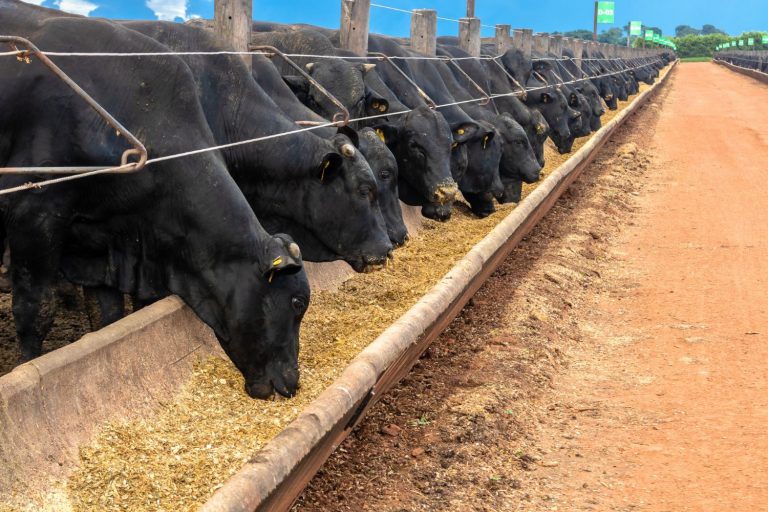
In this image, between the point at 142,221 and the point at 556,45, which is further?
the point at 556,45

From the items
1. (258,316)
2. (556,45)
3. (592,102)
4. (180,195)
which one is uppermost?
(556,45)

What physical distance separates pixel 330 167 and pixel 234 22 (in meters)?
1.23

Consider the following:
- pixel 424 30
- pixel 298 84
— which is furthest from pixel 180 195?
pixel 424 30

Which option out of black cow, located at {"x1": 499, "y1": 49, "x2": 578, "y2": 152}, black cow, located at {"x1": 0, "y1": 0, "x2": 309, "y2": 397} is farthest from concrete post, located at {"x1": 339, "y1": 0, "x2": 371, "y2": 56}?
black cow, located at {"x1": 499, "y1": 49, "x2": 578, "y2": 152}

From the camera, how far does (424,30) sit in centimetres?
1280

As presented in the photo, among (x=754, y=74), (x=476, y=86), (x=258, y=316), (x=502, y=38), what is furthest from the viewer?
(x=754, y=74)

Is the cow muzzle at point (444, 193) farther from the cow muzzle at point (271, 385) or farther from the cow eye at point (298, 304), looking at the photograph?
the cow muzzle at point (271, 385)

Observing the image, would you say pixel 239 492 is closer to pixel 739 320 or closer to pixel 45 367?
pixel 45 367

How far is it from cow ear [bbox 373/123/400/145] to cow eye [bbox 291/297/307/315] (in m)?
3.75

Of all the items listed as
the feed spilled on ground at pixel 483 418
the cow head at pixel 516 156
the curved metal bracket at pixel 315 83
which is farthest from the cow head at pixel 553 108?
the curved metal bracket at pixel 315 83

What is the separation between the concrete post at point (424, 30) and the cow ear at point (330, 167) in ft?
21.5

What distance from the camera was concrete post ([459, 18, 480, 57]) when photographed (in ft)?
48.7

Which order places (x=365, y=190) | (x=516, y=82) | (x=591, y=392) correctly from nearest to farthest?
(x=591, y=392) < (x=365, y=190) < (x=516, y=82)

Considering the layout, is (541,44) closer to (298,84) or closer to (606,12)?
(298,84)
